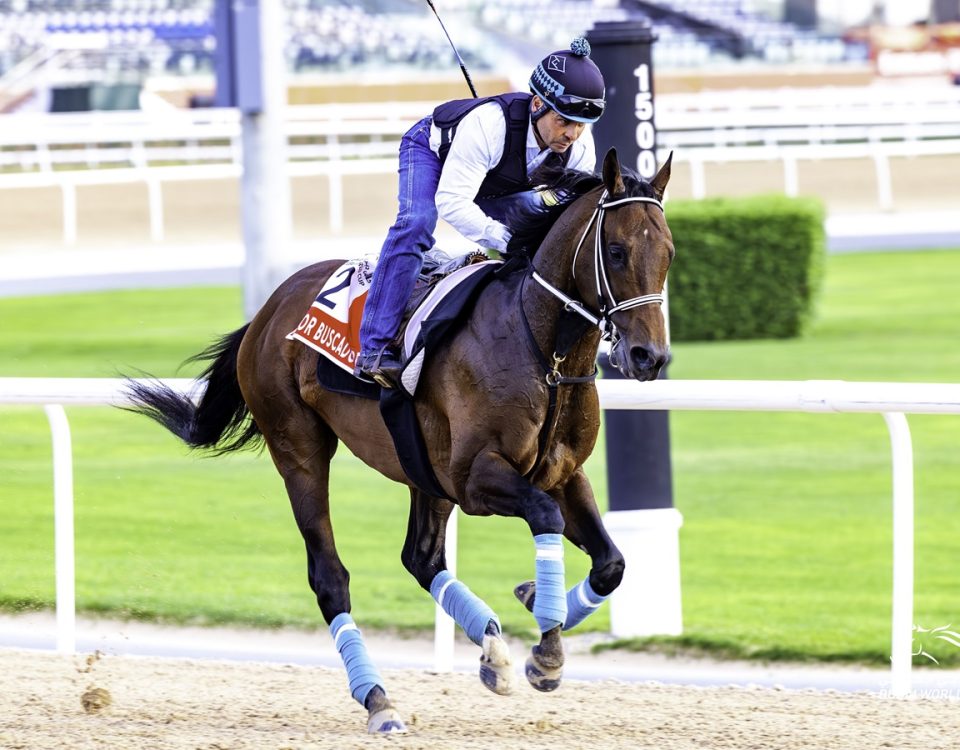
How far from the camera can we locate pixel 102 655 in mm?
5211

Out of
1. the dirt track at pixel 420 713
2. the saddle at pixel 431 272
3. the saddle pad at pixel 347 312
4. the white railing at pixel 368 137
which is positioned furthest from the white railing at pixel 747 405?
the white railing at pixel 368 137

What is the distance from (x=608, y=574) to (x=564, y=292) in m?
0.75

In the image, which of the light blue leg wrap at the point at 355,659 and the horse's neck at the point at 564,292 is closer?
the horse's neck at the point at 564,292

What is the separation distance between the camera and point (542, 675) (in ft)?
12.9

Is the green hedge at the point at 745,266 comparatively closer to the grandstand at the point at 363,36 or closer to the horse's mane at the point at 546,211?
the horse's mane at the point at 546,211

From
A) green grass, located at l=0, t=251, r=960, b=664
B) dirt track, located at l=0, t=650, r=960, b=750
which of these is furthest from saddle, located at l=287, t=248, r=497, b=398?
dirt track, located at l=0, t=650, r=960, b=750

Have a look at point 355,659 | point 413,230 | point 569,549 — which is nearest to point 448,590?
point 355,659

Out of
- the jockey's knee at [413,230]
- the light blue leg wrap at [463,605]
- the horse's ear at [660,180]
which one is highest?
the horse's ear at [660,180]

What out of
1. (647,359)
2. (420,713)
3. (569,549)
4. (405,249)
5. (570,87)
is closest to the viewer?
(647,359)

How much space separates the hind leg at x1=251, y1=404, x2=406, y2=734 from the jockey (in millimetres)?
530

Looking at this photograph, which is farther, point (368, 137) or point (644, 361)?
point (368, 137)

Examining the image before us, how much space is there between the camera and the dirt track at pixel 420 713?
3963 millimetres

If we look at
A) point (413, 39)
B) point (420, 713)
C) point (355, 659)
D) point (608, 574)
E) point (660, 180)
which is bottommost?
point (420, 713)

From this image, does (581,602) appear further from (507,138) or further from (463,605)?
(507,138)
